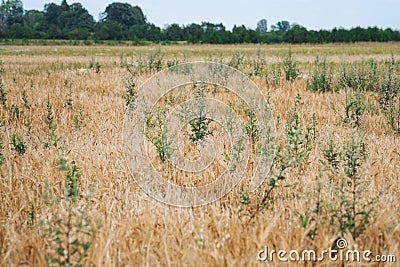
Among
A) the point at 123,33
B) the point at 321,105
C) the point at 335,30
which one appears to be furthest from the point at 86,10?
the point at 321,105

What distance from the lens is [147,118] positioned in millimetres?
4695

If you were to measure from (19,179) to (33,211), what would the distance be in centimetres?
79

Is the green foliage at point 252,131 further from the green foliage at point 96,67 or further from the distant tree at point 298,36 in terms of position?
the distant tree at point 298,36

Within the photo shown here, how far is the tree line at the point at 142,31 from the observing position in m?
52.5

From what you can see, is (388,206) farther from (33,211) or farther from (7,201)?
(7,201)

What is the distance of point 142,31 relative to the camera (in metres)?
72.2

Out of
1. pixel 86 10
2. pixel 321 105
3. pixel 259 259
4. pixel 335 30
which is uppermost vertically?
pixel 86 10

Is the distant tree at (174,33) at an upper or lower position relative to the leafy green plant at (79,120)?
upper

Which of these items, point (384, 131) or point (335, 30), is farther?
point (335, 30)

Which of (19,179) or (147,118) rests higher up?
(147,118)

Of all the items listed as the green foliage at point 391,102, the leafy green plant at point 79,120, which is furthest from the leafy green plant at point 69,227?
the green foliage at point 391,102

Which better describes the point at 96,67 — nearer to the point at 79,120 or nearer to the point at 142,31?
the point at 79,120

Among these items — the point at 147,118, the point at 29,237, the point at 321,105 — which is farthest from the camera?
the point at 321,105

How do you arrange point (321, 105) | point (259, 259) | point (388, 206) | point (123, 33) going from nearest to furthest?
1. point (259, 259)
2. point (388, 206)
3. point (321, 105)
4. point (123, 33)
